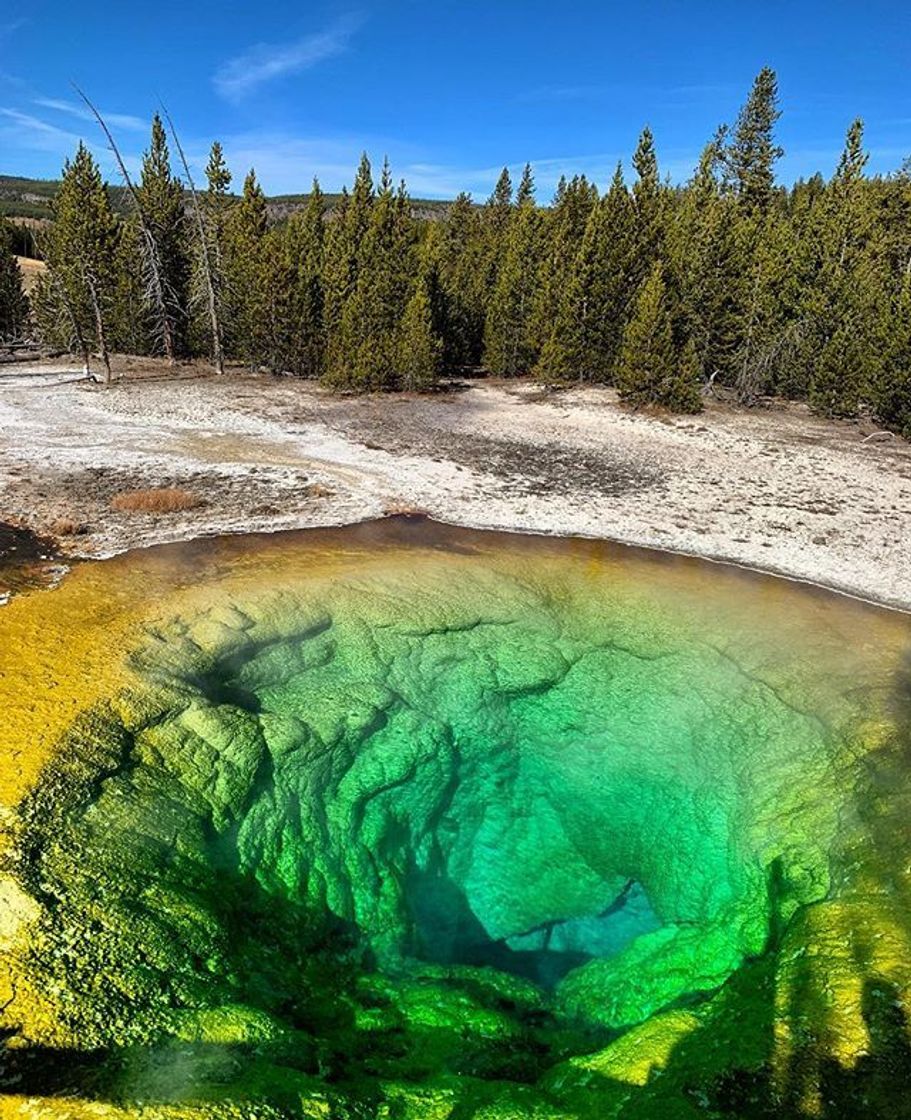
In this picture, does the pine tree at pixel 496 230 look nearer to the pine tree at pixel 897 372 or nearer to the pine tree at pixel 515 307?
the pine tree at pixel 515 307

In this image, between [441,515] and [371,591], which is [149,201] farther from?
[371,591]

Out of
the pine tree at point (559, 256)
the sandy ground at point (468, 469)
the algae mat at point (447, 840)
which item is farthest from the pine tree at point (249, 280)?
the algae mat at point (447, 840)

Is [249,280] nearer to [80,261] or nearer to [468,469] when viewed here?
[80,261]

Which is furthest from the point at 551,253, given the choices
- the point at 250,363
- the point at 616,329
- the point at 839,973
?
the point at 839,973

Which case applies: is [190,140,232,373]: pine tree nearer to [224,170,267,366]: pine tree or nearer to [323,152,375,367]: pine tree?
[224,170,267,366]: pine tree

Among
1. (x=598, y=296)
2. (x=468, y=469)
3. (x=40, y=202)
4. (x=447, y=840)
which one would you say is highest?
(x=40, y=202)

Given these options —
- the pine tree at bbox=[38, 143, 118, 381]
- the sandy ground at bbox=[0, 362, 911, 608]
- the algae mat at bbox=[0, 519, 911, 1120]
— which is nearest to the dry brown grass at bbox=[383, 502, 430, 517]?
the sandy ground at bbox=[0, 362, 911, 608]

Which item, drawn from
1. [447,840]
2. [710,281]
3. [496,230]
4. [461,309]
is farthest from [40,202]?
[447,840]
